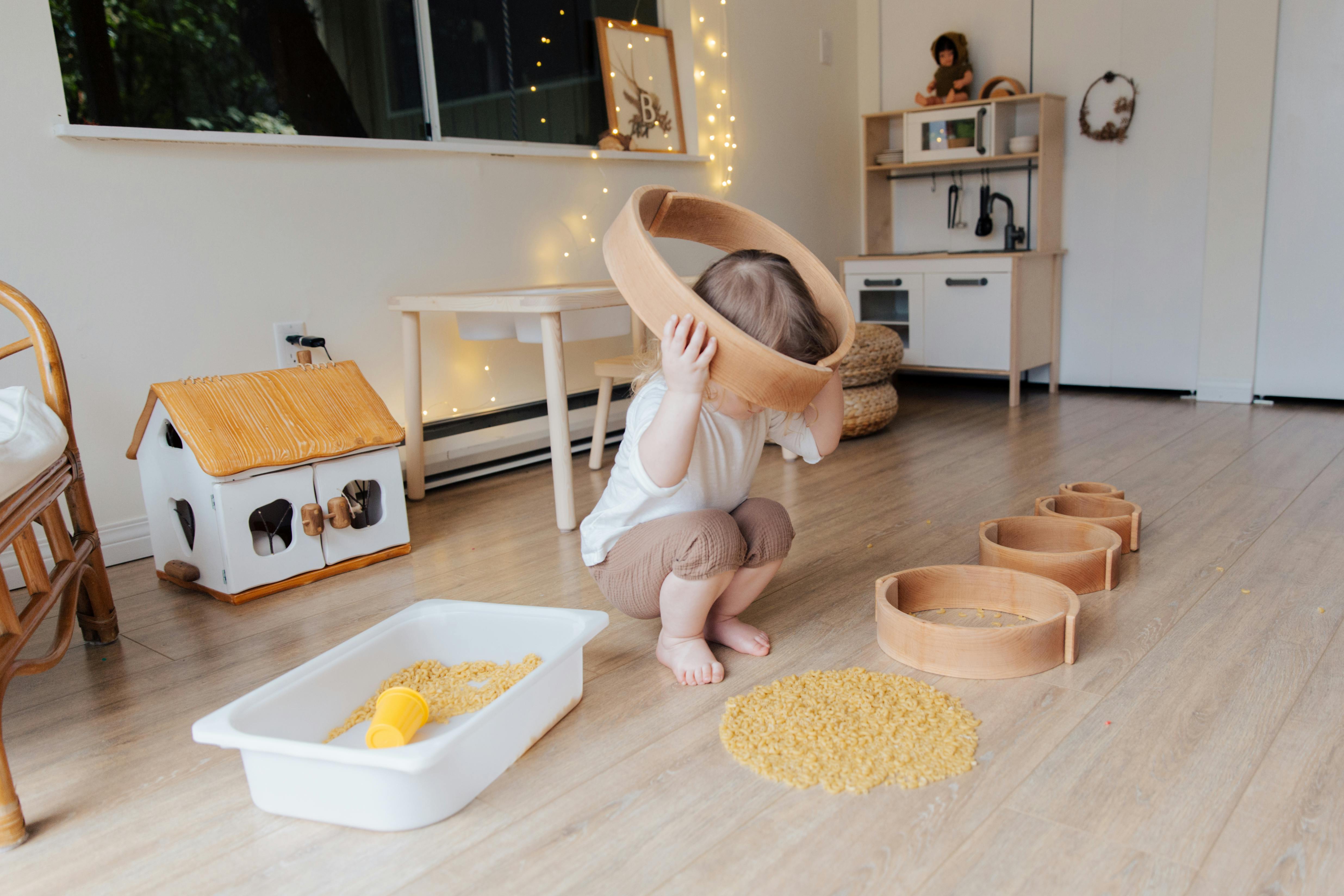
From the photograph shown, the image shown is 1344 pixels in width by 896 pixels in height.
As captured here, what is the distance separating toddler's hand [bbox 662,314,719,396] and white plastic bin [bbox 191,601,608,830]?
34 cm

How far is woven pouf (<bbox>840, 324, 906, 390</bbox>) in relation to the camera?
118 inches

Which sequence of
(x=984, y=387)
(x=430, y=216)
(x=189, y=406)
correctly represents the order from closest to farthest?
(x=189, y=406) → (x=430, y=216) → (x=984, y=387)

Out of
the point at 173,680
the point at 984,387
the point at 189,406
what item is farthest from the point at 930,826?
the point at 984,387

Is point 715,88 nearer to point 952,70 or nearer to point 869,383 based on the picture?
point 952,70

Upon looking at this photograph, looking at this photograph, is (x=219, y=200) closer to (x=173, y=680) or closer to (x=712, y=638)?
(x=173, y=680)

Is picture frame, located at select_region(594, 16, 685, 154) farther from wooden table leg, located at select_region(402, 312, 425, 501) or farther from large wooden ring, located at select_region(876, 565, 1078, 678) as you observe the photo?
large wooden ring, located at select_region(876, 565, 1078, 678)

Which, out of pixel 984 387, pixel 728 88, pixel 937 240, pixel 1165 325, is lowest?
pixel 984 387

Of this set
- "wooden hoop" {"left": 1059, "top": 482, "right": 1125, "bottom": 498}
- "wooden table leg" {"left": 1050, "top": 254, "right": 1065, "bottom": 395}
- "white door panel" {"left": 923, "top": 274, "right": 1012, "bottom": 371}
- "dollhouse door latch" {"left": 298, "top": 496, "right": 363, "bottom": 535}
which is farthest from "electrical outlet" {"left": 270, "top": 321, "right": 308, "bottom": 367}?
"wooden table leg" {"left": 1050, "top": 254, "right": 1065, "bottom": 395}

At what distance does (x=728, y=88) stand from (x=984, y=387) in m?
1.62

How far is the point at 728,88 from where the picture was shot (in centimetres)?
355

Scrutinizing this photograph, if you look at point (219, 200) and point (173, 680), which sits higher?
point (219, 200)

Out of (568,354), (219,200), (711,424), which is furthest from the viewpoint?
(568,354)

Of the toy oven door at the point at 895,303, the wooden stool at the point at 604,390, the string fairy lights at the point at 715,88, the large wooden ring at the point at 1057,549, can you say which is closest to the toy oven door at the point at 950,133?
the toy oven door at the point at 895,303

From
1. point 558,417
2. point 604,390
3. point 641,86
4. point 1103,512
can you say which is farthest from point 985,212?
point 558,417
